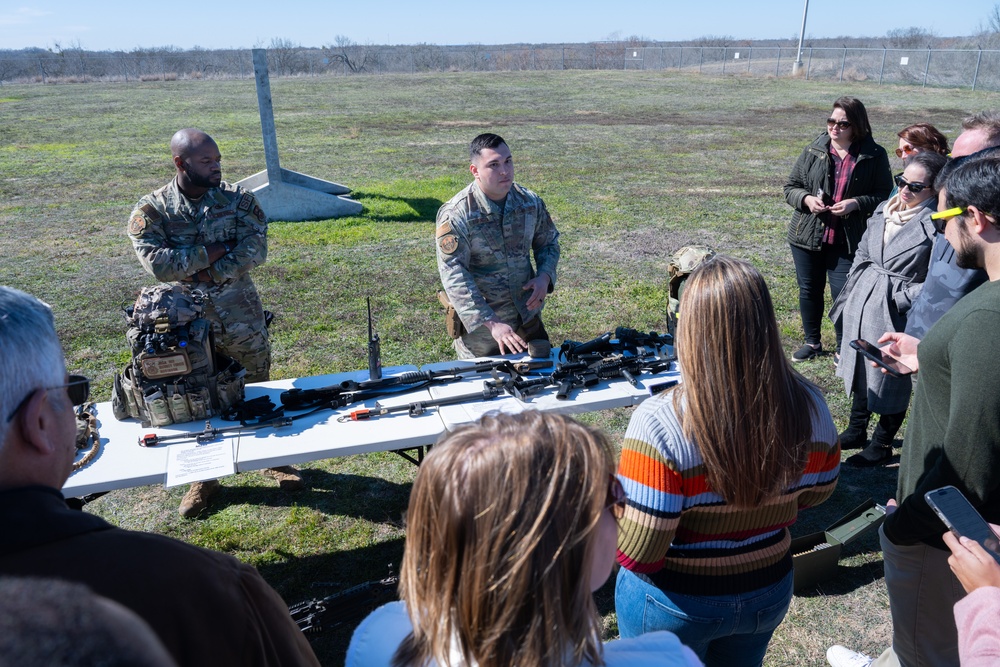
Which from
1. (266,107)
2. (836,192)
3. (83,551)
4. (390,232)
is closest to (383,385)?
(83,551)

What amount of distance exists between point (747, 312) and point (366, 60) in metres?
55.5

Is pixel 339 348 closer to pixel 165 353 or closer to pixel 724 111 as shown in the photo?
pixel 165 353

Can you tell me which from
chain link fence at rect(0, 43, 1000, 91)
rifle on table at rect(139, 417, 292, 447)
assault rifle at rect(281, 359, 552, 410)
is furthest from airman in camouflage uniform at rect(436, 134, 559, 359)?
chain link fence at rect(0, 43, 1000, 91)

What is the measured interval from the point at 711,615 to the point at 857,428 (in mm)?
3290

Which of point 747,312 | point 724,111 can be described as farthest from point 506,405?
point 724,111

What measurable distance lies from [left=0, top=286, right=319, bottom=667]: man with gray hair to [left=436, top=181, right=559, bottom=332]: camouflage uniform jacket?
2.87 metres

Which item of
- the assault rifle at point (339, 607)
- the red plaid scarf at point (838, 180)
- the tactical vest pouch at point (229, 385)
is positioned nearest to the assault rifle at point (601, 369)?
the assault rifle at point (339, 607)

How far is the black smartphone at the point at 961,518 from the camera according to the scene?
1863 millimetres

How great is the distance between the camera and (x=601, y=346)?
13.6ft

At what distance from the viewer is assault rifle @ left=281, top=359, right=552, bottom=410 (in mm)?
3607

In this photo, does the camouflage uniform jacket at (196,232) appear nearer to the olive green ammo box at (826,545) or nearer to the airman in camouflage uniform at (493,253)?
the airman in camouflage uniform at (493,253)

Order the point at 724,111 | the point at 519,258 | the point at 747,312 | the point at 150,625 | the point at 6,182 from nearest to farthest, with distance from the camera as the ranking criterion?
the point at 150,625
the point at 747,312
the point at 519,258
the point at 6,182
the point at 724,111

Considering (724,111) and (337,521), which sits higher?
(724,111)

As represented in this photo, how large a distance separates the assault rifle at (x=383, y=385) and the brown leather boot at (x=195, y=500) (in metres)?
1.10
